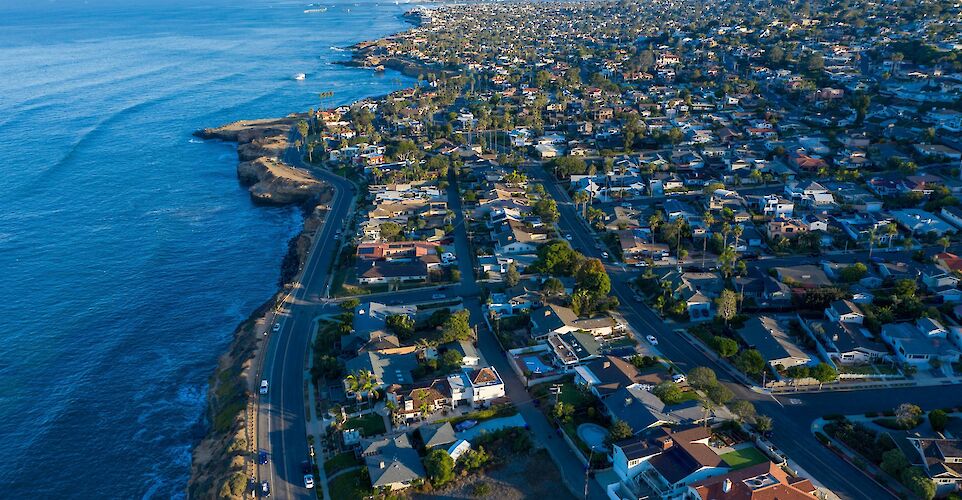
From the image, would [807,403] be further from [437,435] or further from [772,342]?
[437,435]

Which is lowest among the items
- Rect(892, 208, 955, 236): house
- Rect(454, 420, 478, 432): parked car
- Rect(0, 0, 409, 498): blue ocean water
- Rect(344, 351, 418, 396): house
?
Rect(0, 0, 409, 498): blue ocean water

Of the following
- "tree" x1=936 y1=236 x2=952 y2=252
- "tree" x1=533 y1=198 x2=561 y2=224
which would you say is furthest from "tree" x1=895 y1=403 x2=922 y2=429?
"tree" x1=533 y1=198 x2=561 y2=224

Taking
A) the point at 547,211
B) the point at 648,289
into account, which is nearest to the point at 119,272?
the point at 547,211

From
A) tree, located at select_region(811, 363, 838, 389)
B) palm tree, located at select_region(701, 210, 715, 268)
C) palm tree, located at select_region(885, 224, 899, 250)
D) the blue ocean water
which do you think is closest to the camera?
tree, located at select_region(811, 363, 838, 389)

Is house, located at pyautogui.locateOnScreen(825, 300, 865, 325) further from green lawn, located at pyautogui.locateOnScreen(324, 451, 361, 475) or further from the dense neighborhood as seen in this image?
green lawn, located at pyautogui.locateOnScreen(324, 451, 361, 475)

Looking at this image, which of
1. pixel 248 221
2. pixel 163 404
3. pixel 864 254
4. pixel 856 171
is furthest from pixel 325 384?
pixel 856 171

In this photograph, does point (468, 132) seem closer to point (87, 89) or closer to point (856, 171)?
point (856, 171)

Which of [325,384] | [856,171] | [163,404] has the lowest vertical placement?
[163,404]
